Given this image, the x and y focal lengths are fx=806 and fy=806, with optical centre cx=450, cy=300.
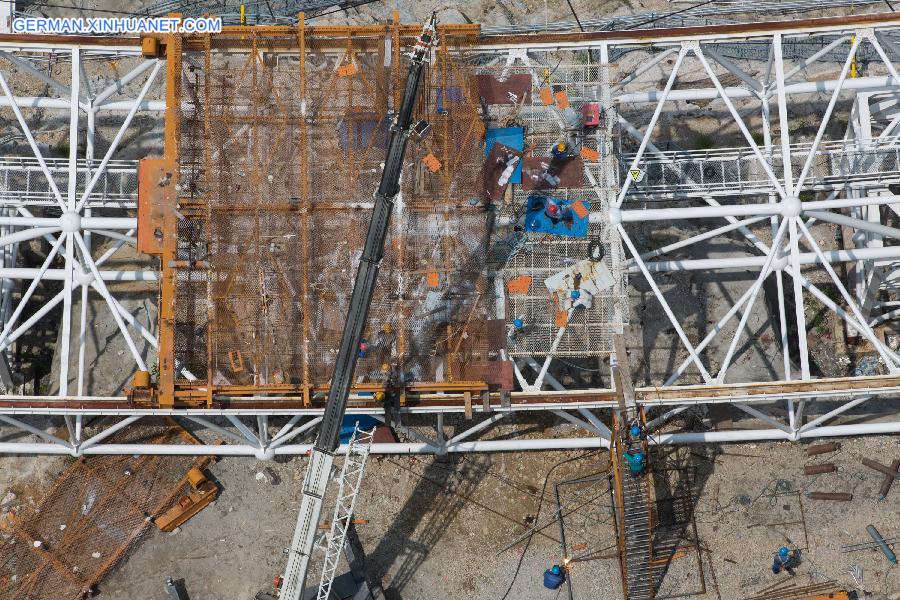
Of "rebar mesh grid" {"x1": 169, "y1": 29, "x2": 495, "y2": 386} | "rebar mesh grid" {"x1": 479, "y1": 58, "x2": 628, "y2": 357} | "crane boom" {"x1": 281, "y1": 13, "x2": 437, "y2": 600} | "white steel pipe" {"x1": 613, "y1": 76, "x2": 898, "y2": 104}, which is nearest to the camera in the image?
"crane boom" {"x1": 281, "y1": 13, "x2": 437, "y2": 600}

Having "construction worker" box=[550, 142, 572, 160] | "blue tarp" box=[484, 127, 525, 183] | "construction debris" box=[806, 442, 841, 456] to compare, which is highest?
"blue tarp" box=[484, 127, 525, 183]

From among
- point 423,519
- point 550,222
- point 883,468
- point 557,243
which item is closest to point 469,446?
point 423,519

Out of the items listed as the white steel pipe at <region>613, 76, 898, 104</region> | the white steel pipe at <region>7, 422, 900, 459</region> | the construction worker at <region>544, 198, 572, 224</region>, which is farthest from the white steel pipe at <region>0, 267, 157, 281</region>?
the white steel pipe at <region>613, 76, 898, 104</region>

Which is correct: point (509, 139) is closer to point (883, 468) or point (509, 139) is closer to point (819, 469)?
point (819, 469)

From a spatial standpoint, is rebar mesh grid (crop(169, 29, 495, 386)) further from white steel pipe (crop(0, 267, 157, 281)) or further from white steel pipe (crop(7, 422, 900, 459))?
white steel pipe (crop(0, 267, 157, 281))

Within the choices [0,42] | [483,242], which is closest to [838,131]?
[483,242]

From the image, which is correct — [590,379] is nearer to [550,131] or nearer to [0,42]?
A: [550,131]

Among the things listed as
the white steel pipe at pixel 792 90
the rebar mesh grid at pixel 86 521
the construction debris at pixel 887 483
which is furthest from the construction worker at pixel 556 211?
the rebar mesh grid at pixel 86 521
